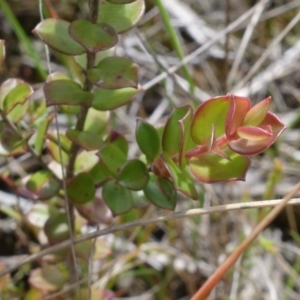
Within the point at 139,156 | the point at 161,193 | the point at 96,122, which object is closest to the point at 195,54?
the point at 139,156

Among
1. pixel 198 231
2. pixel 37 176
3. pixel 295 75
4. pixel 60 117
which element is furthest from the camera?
pixel 295 75

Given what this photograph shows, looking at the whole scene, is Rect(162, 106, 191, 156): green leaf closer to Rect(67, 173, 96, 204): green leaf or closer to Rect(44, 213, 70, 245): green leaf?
Rect(67, 173, 96, 204): green leaf

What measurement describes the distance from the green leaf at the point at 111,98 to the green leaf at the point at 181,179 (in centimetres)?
11

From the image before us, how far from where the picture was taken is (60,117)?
1.33m

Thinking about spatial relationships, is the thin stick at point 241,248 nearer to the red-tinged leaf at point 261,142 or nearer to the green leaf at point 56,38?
the red-tinged leaf at point 261,142

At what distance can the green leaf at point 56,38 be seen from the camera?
0.67m

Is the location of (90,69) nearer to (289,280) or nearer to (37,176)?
(37,176)

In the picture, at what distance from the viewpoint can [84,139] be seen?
72 centimetres

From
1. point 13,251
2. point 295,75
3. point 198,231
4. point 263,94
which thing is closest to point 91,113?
point 198,231

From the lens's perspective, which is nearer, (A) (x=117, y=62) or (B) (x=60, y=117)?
(A) (x=117, y=62)

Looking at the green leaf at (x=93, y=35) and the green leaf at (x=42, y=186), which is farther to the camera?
the green leaf at (x=42, y=186)

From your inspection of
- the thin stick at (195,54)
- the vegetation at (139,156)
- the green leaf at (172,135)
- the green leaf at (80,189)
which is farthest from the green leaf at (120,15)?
the thin stick at (195,54)

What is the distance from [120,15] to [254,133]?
0.23 m

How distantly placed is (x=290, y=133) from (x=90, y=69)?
85 centimetres
